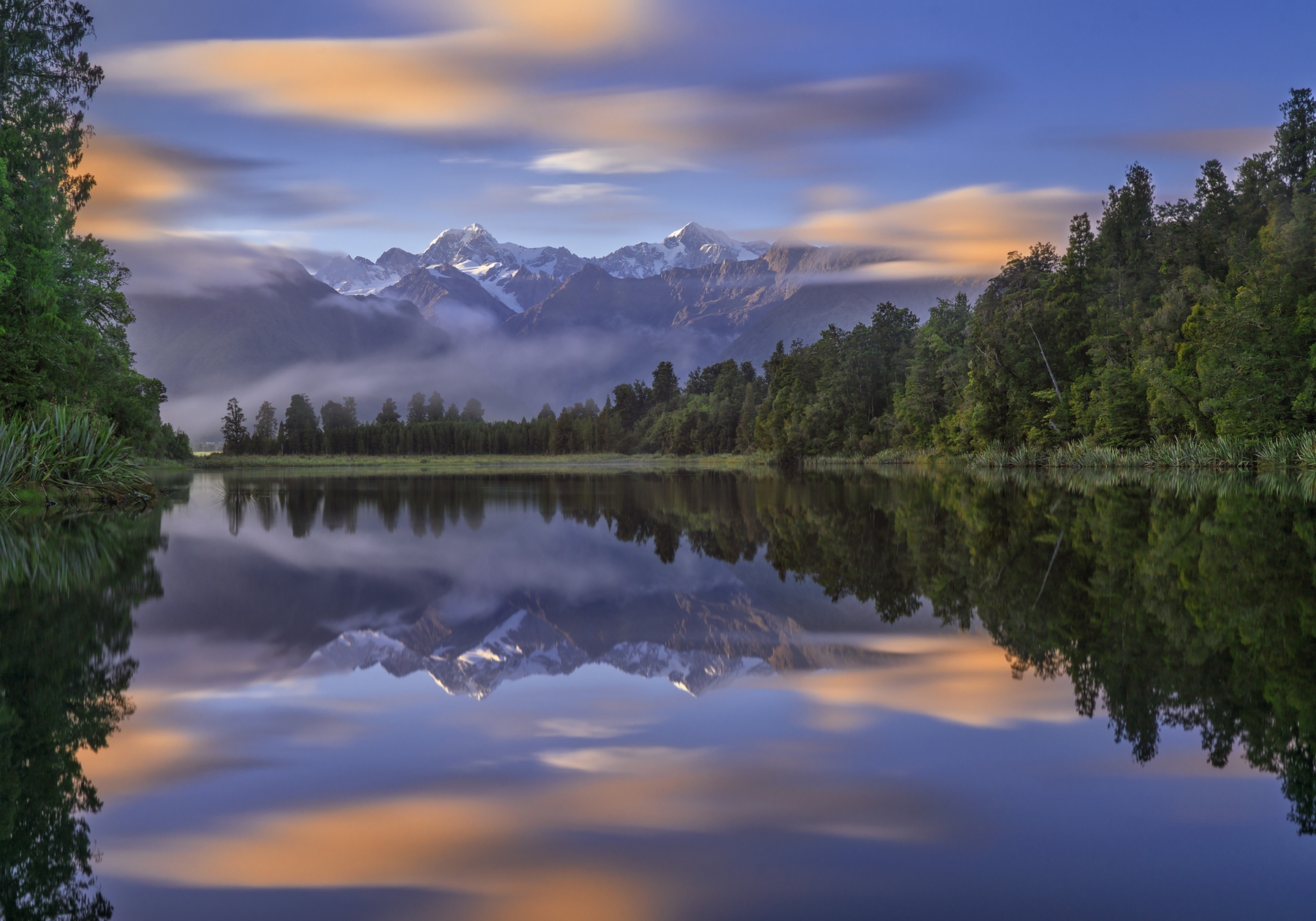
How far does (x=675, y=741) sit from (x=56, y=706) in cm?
390

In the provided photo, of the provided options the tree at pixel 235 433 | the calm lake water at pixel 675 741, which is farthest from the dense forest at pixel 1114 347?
the tree at pixel 235 433

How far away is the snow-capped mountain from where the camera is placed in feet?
23.9

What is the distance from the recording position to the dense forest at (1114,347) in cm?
4675

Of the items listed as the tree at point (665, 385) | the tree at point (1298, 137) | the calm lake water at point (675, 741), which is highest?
the tree at point (1298, 137)

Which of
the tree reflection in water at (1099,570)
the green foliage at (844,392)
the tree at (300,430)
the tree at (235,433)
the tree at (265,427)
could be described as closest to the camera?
the tree reflection in water at (1099,570)

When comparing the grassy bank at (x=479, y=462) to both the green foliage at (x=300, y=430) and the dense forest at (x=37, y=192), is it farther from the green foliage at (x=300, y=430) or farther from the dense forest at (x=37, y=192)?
the dense forest at (x=37, y=192)

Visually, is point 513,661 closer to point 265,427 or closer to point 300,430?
point 300,430

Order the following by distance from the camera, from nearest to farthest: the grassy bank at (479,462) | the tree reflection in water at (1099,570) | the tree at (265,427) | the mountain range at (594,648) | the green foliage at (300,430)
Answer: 1. the tree reflection in water at (1099,570)
2. the mountain range at (594,648)
3. the grassy bank at (479,462)
4. the tree at (265,427)
5. the green foliage at (300,430)

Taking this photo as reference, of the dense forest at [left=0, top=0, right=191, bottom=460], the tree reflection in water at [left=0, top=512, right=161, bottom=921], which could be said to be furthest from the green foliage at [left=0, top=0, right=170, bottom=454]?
the tree reflection in water at [left=0, top=512, right=161, bottom=921]

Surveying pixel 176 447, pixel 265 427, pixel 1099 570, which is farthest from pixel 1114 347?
pixel 265 427

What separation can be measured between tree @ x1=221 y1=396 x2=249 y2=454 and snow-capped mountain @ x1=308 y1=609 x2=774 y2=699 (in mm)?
172074

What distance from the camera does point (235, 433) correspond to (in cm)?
17100

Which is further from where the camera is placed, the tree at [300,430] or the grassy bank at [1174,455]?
the tree at [300,430]

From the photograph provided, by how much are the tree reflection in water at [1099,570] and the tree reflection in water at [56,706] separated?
509 centimetres
